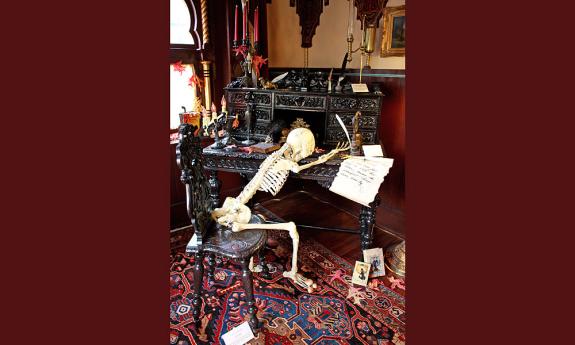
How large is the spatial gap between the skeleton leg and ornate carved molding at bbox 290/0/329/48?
2510 mm

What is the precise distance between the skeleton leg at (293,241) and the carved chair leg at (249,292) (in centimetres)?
31

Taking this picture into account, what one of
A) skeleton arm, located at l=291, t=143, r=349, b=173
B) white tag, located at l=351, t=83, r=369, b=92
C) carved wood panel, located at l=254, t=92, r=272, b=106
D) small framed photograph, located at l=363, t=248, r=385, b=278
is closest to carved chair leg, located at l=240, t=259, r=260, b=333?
skeleton arm, located at l=291, t=143, r=349, b=173

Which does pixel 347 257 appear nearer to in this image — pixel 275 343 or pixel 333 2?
pixel 275 343

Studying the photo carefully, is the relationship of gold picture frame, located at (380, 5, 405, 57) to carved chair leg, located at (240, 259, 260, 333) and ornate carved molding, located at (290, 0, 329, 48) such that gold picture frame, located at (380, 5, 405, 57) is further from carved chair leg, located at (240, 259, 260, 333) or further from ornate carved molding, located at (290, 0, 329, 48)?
carved chair leg, located at (240, 259, 260, 333)

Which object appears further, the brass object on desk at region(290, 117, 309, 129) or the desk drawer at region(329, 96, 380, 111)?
the brass object on desk at region(290, 117, 309, 129)

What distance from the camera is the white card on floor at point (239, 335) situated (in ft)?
7.97

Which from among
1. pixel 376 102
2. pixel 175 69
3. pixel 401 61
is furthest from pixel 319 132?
pixel 175 69

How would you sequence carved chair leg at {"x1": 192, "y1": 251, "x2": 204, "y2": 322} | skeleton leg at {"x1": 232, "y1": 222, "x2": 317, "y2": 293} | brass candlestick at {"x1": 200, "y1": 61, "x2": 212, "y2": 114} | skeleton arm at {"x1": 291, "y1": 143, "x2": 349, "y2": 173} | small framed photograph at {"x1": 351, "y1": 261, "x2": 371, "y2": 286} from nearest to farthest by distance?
carved chair leg at {"x1": 192, "y1": 251, "x2": 204, "y2": 322}, skeleton leg at {"x1": 232, "y1": 222, "x2": 317, "y2": 293}, skeleton arm at {"x1": 291, "y1": 143, "x2": 349, "y2": 173}, small framed photograph at {"x1": 351, "y1": 261, "x2": 371, "y2": 286}, brass candlestick at {"x1": 200, "y1": 61, "x2": 212, "y2": 114}

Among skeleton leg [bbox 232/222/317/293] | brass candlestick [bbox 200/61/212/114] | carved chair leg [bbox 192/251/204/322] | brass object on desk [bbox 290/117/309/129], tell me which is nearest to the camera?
Answer: carved chair leg [bbox 192/251/204/322]

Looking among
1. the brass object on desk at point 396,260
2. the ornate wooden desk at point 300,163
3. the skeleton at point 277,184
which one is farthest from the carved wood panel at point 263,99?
the brass object on desk at point 396,260

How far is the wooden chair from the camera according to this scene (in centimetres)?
238

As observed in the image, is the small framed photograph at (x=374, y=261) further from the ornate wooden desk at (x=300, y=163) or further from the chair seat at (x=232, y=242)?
the chair seat at (x=232, y=242)

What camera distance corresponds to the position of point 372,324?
2.62 meters

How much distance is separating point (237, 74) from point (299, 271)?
8.09 ft
